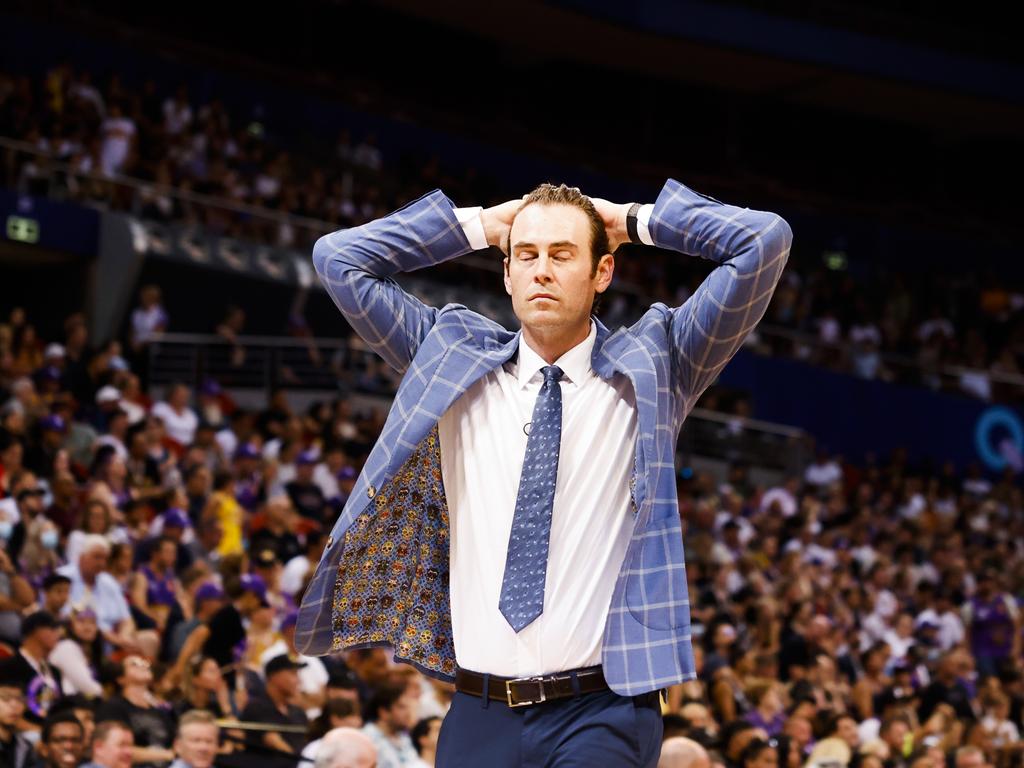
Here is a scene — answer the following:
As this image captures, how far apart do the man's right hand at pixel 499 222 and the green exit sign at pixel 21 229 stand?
10.9 metres

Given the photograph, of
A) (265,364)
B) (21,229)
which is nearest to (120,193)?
(21,229)

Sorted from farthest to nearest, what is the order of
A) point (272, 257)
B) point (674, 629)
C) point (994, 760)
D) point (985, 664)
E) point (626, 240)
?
point (272, 257) → point (985, 664) → point (994, 760) → point (626, 240) → point (674, 629)

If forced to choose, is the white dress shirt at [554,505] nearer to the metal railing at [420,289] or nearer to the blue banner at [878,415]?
the metal railing at [420,289]

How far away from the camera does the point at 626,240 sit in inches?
125

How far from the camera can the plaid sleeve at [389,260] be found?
3236mm

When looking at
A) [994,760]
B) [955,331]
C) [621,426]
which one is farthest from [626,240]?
[955,331]

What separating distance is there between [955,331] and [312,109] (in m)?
8.47

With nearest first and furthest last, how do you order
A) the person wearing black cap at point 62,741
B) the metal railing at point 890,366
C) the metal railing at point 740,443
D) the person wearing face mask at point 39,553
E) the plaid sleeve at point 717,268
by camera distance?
the plaid sleeve at point 717,268
the person wearing black cap at point 62,741
the person wearing face mask at point 39,553
the metal railing at point 740,443
the metal railing at point 890,366

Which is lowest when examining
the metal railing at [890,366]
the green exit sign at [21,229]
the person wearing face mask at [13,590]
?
the person wearing face mask at [13,590]

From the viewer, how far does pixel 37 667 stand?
6375 millimetres

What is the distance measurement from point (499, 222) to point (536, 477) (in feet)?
1.79

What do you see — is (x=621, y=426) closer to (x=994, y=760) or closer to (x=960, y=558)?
(x=994, y=760)

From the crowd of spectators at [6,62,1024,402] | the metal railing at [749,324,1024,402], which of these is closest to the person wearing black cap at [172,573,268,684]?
the crowd of spectators at [6,62,1024,402]

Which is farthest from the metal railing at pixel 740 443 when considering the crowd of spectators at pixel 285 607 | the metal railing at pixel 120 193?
the metal railing at pixel 120 193
